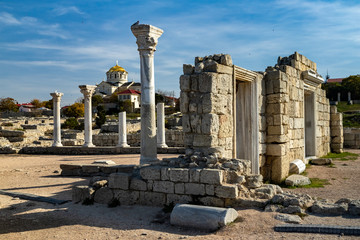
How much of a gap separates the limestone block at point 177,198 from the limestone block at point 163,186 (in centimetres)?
11

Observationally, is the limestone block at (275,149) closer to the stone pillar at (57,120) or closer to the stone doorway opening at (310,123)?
the stone doorway opening at (310,123)

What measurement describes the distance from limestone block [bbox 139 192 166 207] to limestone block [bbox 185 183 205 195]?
60 cm

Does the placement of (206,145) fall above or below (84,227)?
above

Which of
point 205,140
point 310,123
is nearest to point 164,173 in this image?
point 205,140

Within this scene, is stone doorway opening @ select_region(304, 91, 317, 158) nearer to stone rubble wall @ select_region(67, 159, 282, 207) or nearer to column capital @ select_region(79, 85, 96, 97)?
stone rubble wall @ select_region(67, 159, 282, 207)

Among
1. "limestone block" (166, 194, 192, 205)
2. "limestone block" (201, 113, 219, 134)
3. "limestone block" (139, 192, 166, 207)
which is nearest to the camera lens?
"limestone block" (166, 194, 192, 205)

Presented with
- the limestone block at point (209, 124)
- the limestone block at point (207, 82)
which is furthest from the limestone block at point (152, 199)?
the limestone block at point (207, 82)

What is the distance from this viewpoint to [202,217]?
5.59m

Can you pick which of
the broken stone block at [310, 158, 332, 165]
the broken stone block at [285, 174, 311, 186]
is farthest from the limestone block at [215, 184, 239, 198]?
the broken stone block at [310, 158, 332, 165]

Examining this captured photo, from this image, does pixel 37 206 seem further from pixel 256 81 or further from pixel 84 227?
pixel 256 81

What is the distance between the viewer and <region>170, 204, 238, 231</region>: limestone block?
5.47m

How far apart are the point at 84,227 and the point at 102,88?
273 feet

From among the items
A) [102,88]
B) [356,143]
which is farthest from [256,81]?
[102,88]

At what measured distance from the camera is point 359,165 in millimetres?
12953
